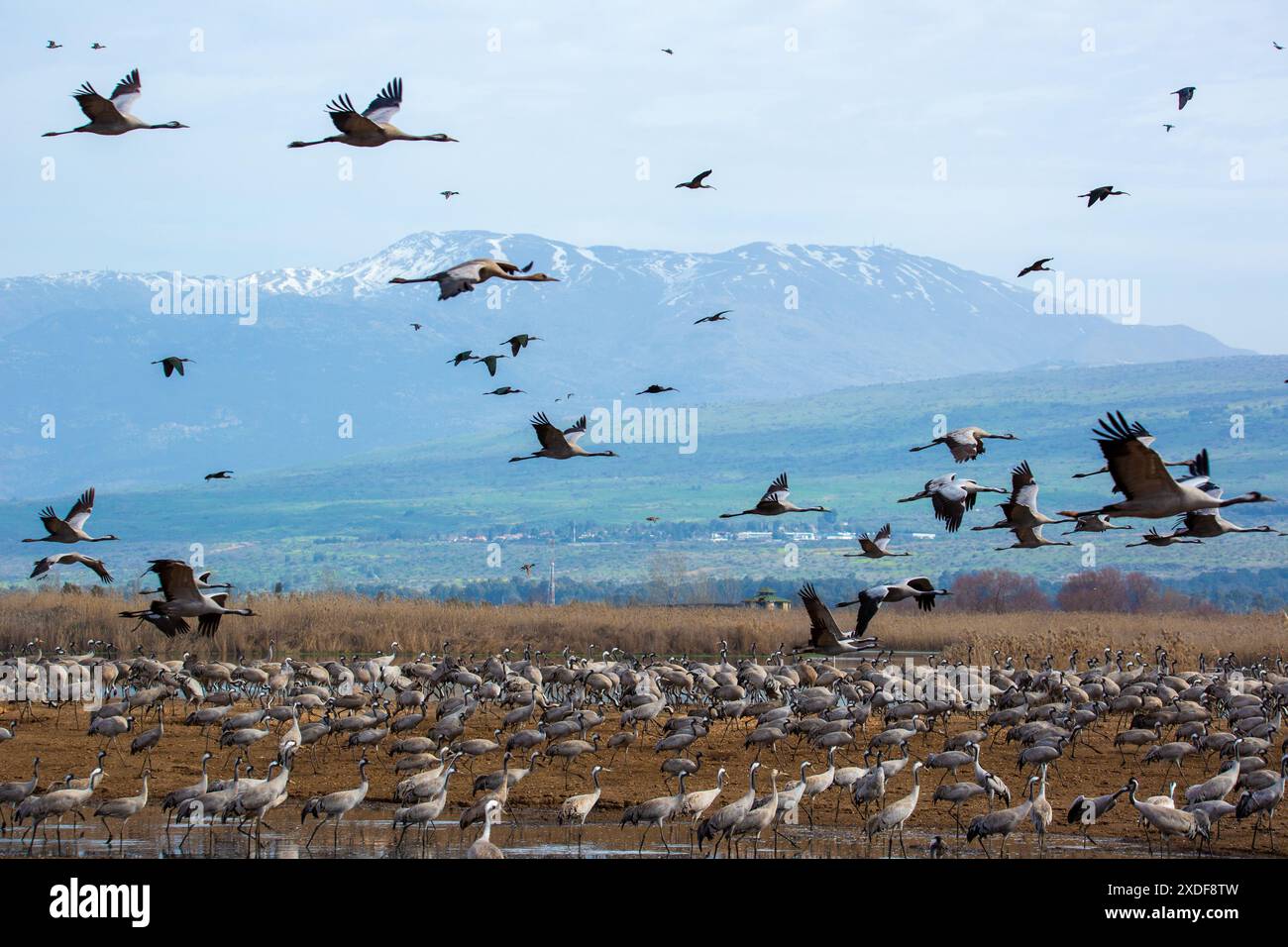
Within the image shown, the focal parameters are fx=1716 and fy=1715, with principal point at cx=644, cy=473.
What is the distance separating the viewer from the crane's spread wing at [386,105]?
1672 cm

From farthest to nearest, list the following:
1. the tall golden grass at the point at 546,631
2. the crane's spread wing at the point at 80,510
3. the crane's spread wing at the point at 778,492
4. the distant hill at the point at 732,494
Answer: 1. the distant hill at the point at 732,494
2. the tall golden grass at the point at 546,631
3. the crane's spread wing at the point at 778,492
4. the crane's spread wing at the point at 80,510

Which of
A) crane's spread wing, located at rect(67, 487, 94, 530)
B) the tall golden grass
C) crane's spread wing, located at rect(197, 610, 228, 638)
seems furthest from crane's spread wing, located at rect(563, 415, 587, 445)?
the tall golden grass

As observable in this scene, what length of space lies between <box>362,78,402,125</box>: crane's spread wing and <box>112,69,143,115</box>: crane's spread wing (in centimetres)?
231

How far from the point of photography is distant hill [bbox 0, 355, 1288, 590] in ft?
443

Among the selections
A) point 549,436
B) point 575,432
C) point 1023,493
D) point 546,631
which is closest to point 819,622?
point 1023,493

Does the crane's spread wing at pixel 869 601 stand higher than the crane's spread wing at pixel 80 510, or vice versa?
the crane's spread wing at pixel 80 510

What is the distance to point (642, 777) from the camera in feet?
67.5

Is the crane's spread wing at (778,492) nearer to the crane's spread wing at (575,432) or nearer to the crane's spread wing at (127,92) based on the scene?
the crane's spread wing at (575,432)

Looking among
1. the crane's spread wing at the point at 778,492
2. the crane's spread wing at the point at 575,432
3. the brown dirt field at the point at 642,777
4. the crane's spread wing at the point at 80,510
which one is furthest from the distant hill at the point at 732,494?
the crane's spread wing at the point at 80,510

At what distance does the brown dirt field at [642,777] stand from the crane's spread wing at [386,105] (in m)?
7.06

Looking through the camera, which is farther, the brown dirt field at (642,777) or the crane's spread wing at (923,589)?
the brown dirt field at (642,777)
